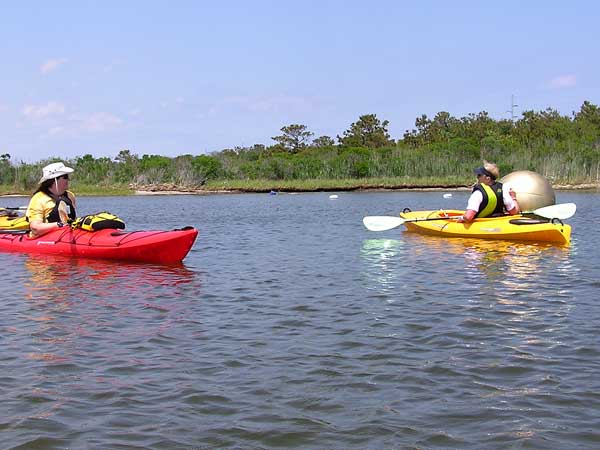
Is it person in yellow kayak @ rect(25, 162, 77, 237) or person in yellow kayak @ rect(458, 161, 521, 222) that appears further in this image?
person in yellow kayak @ rect(458, 161, 521, 222)

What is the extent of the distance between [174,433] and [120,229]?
679 cm

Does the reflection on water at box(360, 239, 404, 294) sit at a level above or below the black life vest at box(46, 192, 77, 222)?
below

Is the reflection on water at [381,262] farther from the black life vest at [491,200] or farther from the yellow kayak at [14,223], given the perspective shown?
the yellow kayak at [14,223]

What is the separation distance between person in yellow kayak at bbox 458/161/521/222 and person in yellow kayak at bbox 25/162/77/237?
5.80 meters

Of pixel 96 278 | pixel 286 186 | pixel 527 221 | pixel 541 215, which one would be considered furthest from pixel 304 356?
pixel 286 186

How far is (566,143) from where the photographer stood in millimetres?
41719

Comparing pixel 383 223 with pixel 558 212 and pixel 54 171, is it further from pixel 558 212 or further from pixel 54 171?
pixel 54 171

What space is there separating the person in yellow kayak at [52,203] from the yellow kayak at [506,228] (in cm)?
580

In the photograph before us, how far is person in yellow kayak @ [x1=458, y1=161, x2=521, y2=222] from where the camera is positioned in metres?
11.0

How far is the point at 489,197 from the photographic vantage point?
1117 centimetres

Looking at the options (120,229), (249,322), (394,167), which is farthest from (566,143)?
(249,322)

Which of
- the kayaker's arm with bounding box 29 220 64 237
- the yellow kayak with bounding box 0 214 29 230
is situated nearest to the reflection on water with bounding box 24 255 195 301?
the kayaker's arm with bounding box 29 220 64 237

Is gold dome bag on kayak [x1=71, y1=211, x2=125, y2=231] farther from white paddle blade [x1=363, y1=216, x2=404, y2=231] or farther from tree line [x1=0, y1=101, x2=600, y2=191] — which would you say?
tree line [x1=0, y1=101, x2=600, y2=191]

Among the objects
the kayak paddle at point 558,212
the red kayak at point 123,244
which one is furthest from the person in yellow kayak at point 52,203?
the kayak paddle at point 558,212
